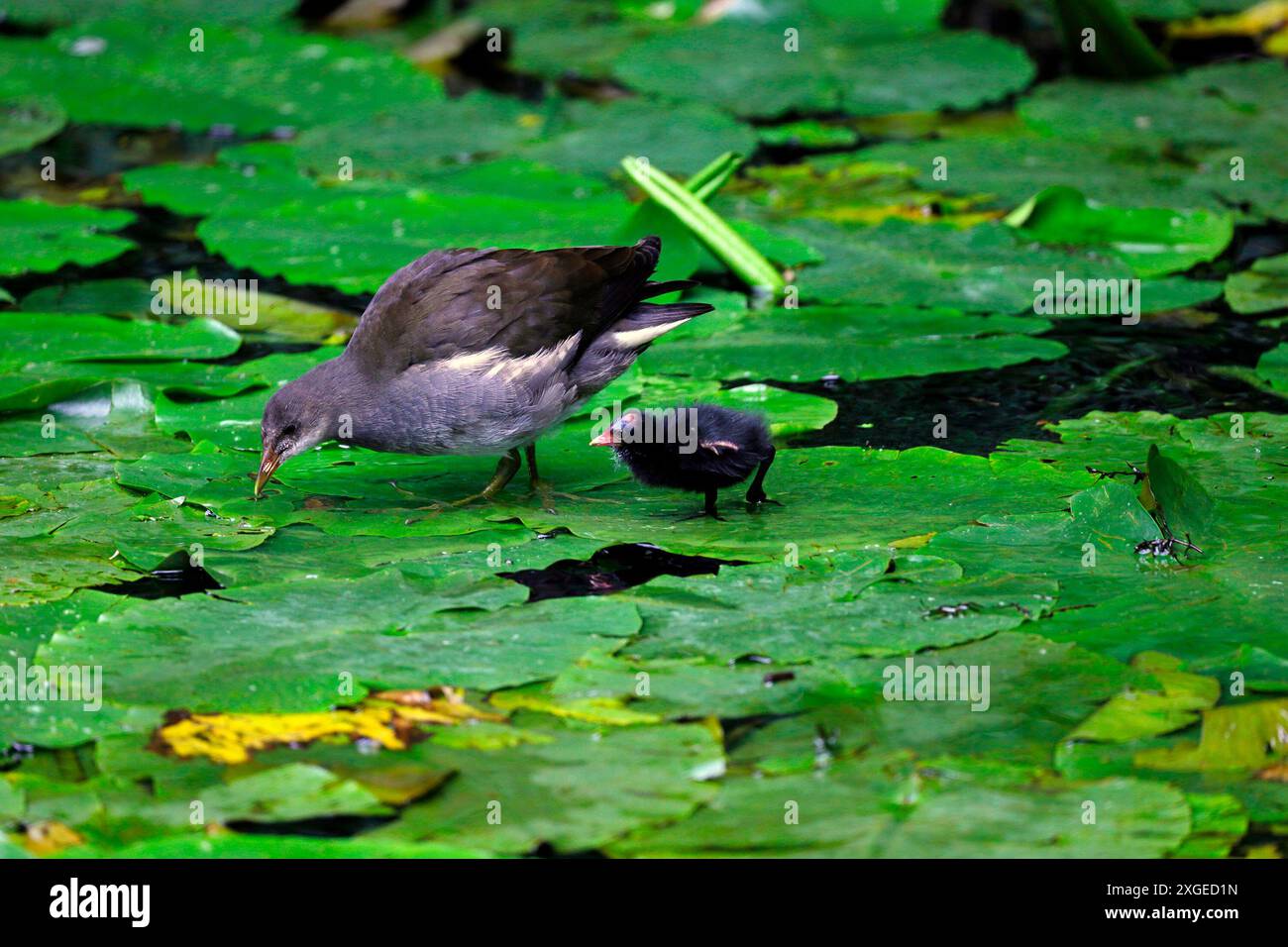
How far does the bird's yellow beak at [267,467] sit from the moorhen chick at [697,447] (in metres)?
1.09

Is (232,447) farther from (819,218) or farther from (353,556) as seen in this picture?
(819,218)

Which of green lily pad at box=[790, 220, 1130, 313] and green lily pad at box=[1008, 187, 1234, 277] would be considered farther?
green lily pad at box=[1008, 187, 1234, 277]

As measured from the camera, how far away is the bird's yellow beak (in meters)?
5.07

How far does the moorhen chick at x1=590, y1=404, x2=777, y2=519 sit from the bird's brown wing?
46cm

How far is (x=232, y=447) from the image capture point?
5.61 meters

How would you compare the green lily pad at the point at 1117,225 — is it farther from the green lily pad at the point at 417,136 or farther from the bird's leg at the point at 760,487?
the bird's leg at the point at 760,487

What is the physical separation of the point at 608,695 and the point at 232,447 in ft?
7.69

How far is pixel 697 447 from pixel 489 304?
0.89m

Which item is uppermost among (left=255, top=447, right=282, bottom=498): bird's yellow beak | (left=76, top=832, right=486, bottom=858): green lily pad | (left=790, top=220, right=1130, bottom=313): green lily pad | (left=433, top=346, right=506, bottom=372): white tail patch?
(left=790, top=220, right=1130, bottom=313): green lily pad

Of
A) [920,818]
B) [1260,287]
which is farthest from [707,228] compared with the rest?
[920,818]

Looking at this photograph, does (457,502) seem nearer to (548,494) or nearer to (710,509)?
(548,494)

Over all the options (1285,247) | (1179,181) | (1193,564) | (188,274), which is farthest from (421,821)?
(1179,181)

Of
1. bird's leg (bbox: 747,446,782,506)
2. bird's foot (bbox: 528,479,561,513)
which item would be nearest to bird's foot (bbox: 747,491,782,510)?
bird's leg (bbox: 747,446,782,506)

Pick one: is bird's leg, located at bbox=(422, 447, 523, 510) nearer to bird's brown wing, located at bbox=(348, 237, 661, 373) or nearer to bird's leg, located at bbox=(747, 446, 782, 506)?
bird's brown wing, located at bbox=(348, 237, 661, 373)
